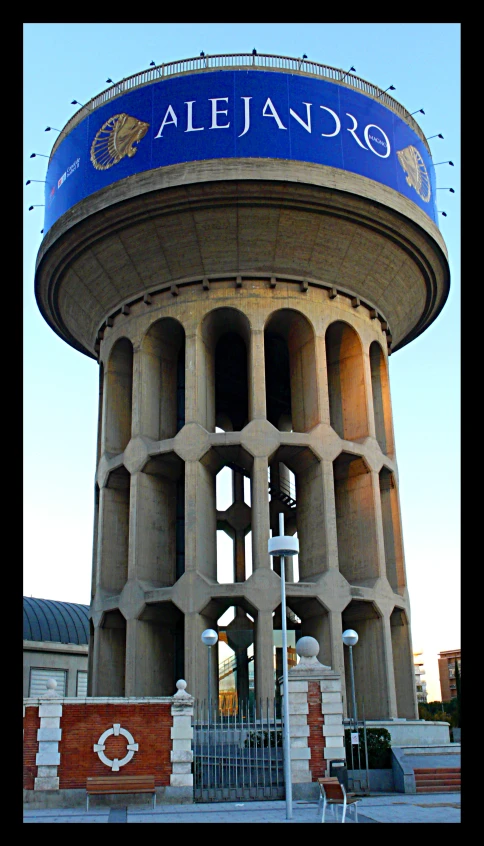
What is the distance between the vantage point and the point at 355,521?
29922mm

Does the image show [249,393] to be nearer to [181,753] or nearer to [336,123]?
[336,123]

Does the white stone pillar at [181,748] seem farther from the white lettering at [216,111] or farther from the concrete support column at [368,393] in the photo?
the white lettering at [216,111]

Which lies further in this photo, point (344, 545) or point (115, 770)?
point (344, 545)

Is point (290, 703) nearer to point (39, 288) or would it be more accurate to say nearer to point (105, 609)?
point (105, 609)

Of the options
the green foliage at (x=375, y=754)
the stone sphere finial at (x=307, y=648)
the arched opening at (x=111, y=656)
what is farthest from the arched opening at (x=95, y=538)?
the stone sphere finial at (x=307, y=648)

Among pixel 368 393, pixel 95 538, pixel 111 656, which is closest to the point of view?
pixel 111 656

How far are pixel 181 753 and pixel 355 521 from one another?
48.1 feet

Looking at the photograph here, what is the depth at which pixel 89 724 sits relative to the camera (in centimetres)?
1659

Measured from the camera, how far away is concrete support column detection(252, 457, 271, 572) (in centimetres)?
2695

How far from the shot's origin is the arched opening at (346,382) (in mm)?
30906

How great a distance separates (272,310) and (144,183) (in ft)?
19.8

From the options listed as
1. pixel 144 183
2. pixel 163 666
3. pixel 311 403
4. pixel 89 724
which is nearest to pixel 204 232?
pixel 144 183

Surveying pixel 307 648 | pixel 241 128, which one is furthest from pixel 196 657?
pixel 241 128

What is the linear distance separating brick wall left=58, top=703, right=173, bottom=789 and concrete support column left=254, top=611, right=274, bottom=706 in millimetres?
8561
